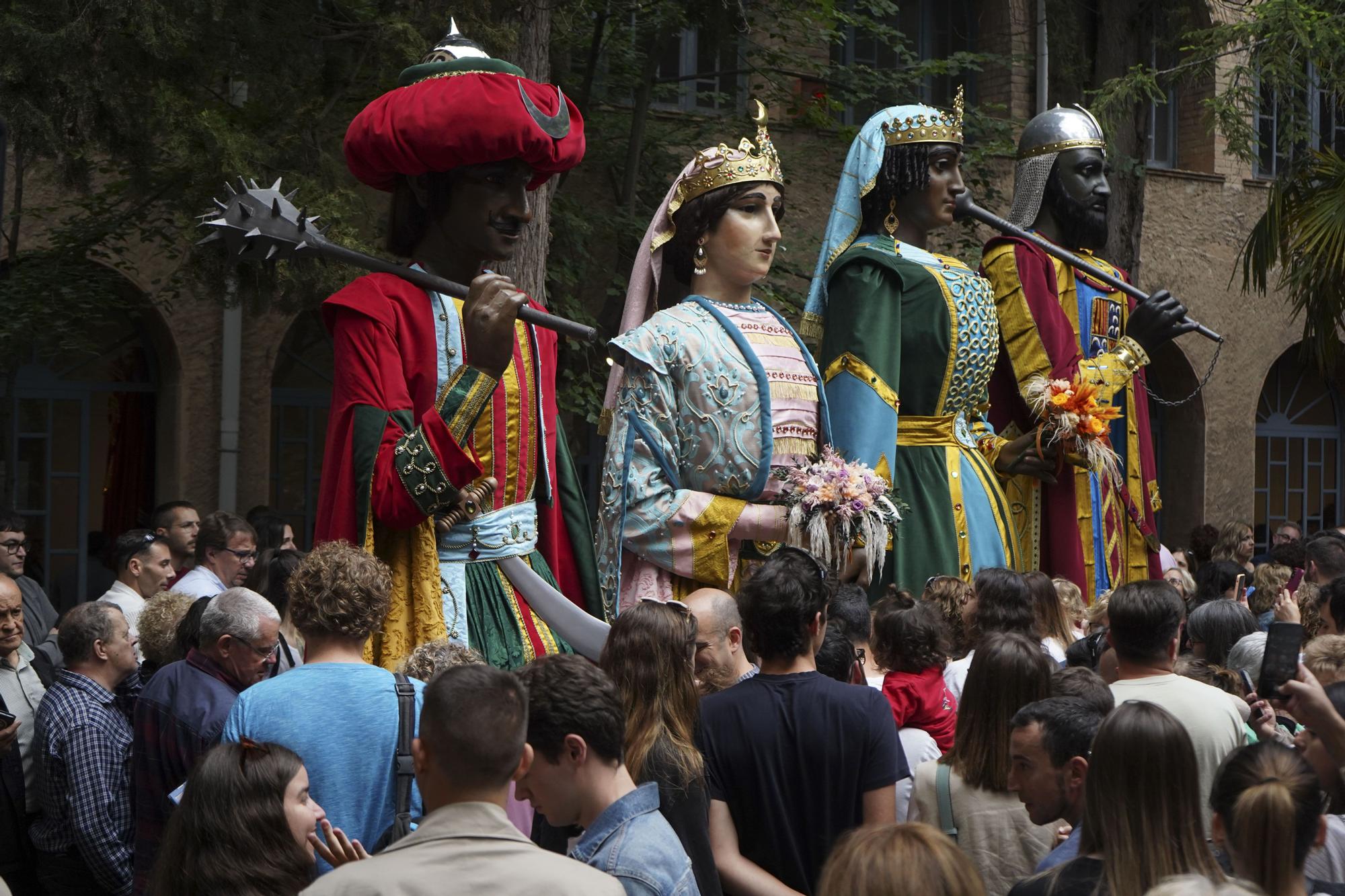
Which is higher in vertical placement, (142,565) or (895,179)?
(895,179)

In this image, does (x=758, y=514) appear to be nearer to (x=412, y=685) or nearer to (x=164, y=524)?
(x=412, y=685)

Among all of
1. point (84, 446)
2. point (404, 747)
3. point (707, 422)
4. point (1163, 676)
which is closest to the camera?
point (404, 747)

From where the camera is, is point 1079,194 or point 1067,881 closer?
point 1067,881

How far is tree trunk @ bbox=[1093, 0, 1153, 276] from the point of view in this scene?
44.2ft

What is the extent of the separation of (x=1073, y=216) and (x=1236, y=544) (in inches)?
184

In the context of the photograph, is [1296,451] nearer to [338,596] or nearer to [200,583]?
[200,583]

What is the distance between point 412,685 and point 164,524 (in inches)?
212

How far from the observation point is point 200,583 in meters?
7.59

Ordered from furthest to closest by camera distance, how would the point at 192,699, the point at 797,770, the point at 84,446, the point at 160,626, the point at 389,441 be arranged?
the point at 84,446, the point at 160,626, the point at 389,441, the point at 192,699, the point at 797,770

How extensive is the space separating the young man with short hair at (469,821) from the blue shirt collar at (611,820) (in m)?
0.20

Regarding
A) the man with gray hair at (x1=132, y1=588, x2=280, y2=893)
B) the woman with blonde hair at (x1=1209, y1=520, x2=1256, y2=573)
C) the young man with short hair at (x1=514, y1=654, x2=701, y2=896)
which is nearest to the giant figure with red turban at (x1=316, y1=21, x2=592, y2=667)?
the man with gray hair at (x1=132, y1=588, x2=280, y2=893)

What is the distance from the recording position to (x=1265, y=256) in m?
11.6

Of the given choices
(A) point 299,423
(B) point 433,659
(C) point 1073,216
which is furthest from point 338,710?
(A) point 299,423

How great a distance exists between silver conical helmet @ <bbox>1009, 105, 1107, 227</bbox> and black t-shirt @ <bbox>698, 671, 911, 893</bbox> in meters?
4.39
